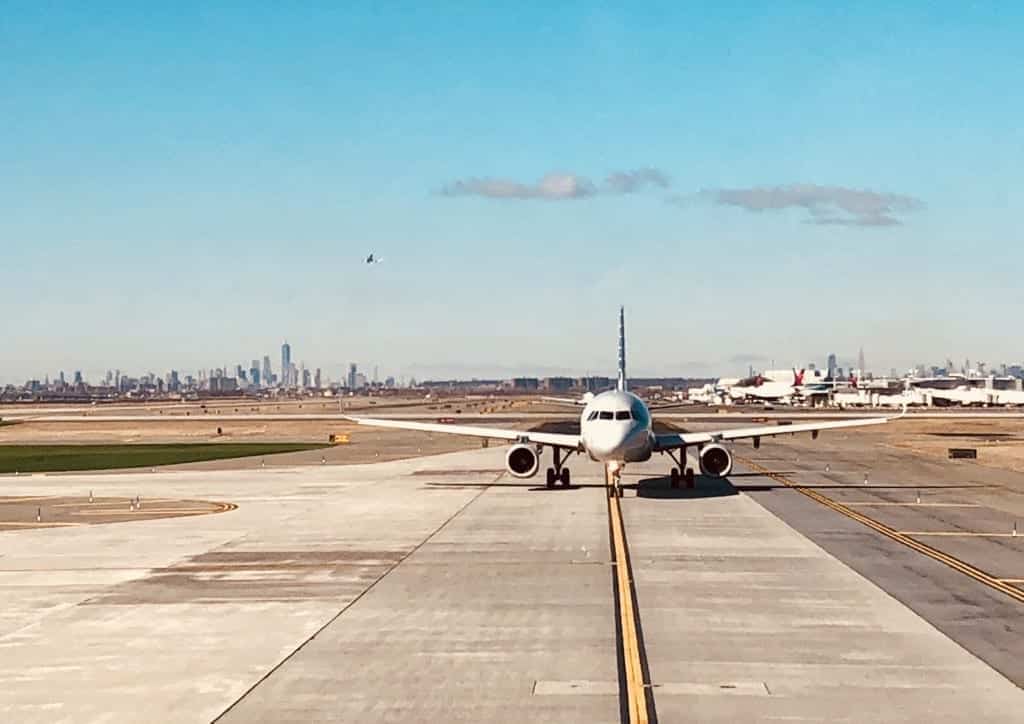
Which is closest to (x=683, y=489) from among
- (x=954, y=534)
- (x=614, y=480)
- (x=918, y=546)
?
(x=614, y=480)

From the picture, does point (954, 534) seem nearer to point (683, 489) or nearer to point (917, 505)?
point (917, 505)

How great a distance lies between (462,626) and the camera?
21.0m

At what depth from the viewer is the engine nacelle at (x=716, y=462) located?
148 feet

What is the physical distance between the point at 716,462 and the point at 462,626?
25867mm

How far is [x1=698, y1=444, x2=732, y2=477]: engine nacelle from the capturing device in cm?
4509

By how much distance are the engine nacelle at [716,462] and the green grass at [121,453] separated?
34981 millimetres

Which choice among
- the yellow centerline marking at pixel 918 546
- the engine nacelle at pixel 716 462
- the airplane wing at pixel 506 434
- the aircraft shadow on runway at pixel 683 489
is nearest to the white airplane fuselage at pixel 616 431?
the aircraft shadow on runway at pixel 683 489

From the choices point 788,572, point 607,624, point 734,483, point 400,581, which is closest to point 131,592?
point 400,581

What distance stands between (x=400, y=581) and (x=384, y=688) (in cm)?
956

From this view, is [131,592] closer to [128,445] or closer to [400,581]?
[400,581]

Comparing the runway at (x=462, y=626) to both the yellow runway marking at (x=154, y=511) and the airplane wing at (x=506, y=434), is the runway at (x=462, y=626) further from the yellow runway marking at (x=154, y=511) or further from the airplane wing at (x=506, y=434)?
the airplane wing at (x=506, y=434)

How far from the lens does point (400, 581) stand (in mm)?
26109

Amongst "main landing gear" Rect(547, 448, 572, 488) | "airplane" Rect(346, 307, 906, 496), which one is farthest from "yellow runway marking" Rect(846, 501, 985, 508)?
"main landing gear" Rect(547, 448, 572, 488)

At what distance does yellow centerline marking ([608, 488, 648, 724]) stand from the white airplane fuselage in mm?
6493
